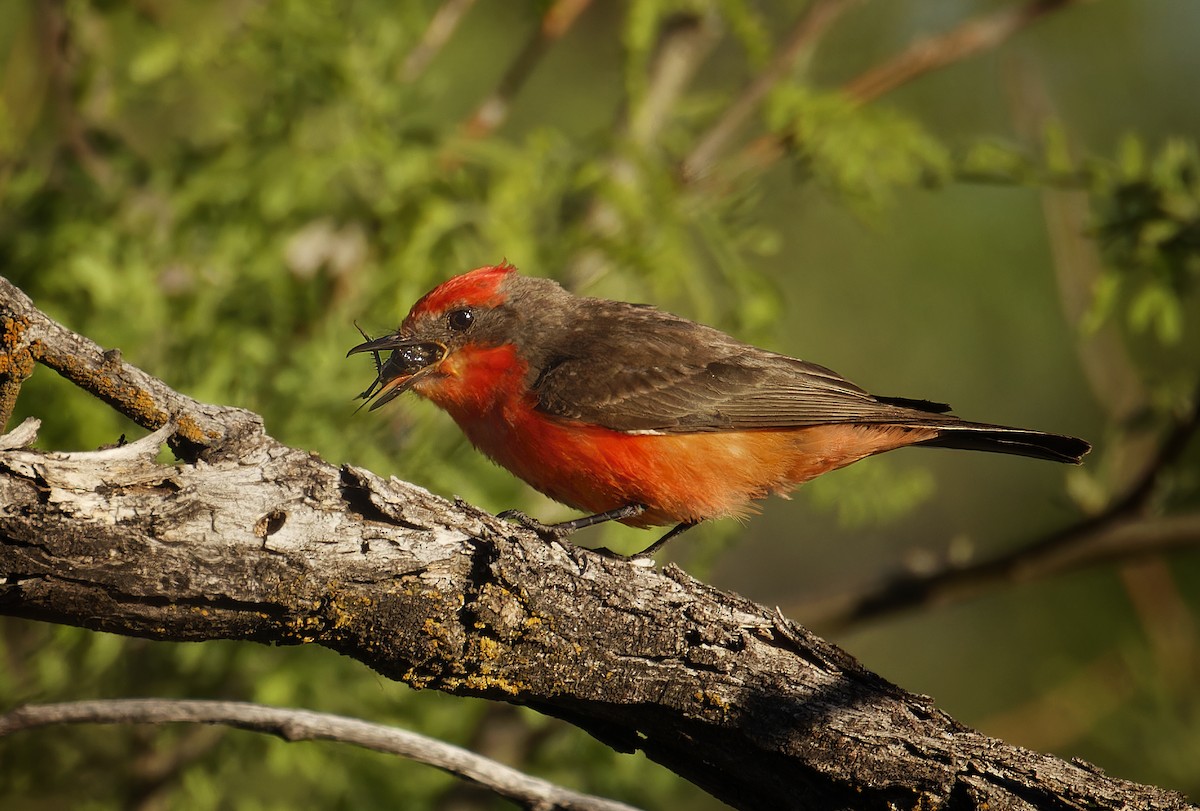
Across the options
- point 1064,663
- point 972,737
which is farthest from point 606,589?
point 1064,663

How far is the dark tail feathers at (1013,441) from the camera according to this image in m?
4.81

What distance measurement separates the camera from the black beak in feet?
16.5

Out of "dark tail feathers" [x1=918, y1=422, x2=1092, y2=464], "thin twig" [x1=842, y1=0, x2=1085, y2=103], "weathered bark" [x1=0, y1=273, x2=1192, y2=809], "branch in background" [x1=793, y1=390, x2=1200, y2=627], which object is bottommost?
"weathered bark" [x1=0, y1=273, x2=1192, y2=809]

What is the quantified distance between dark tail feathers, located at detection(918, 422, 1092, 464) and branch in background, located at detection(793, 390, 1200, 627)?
4.47 ft

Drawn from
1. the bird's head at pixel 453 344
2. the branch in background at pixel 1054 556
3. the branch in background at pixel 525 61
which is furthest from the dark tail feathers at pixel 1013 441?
the branch in background at pixel 525 61

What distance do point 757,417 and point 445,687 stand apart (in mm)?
2345

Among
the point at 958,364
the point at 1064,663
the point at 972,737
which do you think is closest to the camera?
the point at 972,737

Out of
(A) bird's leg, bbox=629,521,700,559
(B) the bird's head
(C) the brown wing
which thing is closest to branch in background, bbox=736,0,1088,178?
(C) the brown wing

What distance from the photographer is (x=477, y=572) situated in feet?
10.7

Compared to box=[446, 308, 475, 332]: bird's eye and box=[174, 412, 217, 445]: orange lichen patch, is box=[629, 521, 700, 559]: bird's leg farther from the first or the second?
box=[174, 412, 217, 445]: orange lichen patch

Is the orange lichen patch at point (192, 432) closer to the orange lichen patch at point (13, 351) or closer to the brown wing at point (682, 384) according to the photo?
the orange lichen patch at point (13, 351)

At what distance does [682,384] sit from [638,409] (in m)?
0.31

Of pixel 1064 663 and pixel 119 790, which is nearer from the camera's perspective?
pixel 119 790

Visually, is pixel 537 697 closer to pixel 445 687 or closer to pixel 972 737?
pixel 445 687
